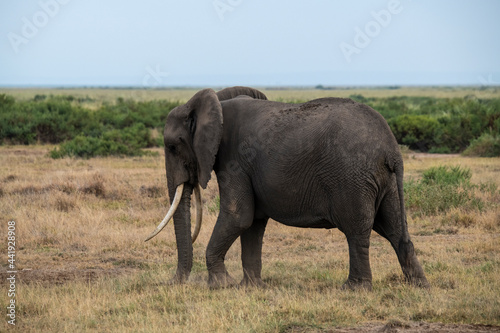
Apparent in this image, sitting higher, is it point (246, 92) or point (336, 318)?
point (246, 92)

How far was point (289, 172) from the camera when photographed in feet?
24.1

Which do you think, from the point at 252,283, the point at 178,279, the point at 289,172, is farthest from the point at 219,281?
the point at 289,172

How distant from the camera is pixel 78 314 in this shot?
6.55 metres

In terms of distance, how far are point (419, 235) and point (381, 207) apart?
12.5ft

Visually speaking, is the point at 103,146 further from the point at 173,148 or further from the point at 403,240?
the point at 403,240

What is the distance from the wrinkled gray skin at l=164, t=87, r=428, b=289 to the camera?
7.01 meters

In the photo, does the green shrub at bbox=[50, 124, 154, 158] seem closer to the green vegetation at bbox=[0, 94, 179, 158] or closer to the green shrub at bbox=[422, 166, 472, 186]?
the green vegetation at bbox=[0, 94, 179, 158]

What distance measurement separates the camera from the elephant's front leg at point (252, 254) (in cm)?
798

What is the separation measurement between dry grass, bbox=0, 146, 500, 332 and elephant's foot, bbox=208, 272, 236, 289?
0.51 feet

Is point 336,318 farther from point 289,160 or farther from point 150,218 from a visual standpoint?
point 150,218

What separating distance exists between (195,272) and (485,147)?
1627cm

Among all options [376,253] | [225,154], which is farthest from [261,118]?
[376,253]

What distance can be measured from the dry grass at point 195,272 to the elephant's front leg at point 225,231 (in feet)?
0.78

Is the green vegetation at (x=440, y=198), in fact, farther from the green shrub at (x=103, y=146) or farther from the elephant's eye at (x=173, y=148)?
the green shrub at (x=103, y=146)
